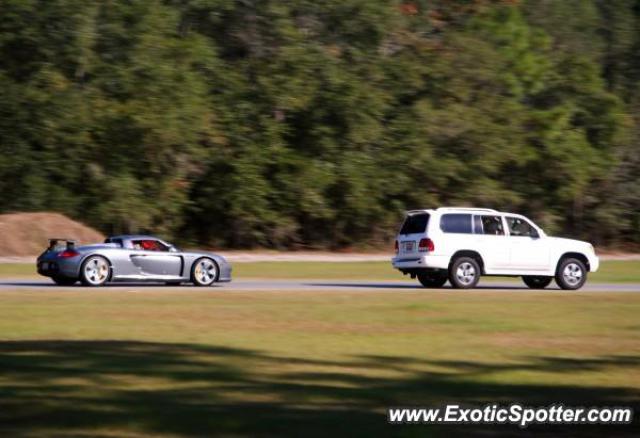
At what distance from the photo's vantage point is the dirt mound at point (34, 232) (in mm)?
Result: 37656

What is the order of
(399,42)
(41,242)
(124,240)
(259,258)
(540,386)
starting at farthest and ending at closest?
(399,42)
(259,258)
(41,242)
(124,240)
(540,386)

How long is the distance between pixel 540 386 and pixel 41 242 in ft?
95.7

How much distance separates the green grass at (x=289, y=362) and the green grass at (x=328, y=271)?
9.94m

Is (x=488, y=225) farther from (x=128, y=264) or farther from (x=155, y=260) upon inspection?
(x=128, y=264)

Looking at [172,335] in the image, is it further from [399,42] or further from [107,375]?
[399,42]

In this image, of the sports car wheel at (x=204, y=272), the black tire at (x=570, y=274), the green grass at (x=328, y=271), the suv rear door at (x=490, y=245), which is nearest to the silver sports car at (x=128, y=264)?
the sports car wheel at (x=204, y=272)

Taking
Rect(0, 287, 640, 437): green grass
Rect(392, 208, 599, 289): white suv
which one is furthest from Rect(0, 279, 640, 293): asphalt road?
Rect(0, 287, 640, 437): green grass

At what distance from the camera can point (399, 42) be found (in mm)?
49812

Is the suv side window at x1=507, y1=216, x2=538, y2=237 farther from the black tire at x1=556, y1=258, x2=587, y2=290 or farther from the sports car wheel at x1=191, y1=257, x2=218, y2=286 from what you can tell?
the sports car wheel at x1=191, y1=257, x2=218, y2=286

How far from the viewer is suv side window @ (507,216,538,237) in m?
25.8

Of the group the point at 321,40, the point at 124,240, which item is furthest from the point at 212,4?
the point at 124,240

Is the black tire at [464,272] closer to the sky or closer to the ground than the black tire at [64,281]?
closer to the sky

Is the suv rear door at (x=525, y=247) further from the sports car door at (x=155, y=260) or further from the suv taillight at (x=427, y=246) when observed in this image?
the sports car door at (x=155, y=260)

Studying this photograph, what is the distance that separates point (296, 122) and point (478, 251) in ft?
74.4
